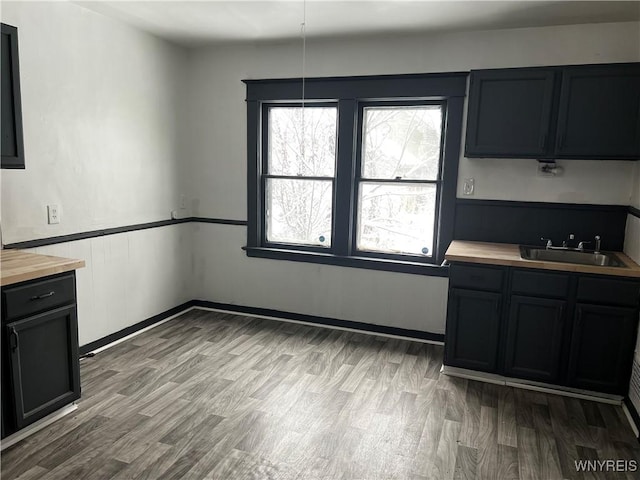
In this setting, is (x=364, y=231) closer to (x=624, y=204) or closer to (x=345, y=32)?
(x=345, y=32)

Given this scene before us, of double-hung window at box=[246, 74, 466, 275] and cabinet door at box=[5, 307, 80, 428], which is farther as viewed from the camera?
double-hung window at box=[246, 74, 466, 275]

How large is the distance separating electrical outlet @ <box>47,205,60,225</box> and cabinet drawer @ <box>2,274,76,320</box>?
0.71m

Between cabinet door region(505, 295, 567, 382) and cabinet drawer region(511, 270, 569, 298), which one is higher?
cabinet drawer region(511, 270, 569, 298)

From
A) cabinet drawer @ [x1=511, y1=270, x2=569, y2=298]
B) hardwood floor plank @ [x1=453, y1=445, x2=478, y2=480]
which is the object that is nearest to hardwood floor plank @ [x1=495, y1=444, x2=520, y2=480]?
hardwood floor plank @ [x1=453, y1=445, x2=478, y2=480]

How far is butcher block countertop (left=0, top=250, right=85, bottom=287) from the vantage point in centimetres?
229

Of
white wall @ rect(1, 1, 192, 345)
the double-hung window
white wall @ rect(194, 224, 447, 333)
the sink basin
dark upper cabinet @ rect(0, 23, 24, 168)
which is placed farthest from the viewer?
white wall @ rect(194, 224, 447, 333)

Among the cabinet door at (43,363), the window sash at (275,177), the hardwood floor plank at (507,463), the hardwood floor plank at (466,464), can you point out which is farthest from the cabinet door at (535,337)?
the cabinet door at (43,363)

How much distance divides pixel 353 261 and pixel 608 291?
75.2 inches

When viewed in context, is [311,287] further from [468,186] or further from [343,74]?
[343,74]

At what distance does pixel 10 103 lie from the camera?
8.48ft

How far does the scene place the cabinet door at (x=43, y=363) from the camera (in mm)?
2334

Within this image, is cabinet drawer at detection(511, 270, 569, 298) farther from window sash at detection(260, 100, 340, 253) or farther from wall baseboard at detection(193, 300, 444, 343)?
window sash at detection(260, 100, 340, 253)

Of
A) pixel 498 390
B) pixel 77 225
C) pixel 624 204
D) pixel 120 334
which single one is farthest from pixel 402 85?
pixel 120 334

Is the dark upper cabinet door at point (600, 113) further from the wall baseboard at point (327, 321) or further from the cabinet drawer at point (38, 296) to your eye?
the cabinet drawer at point (38, 296)
